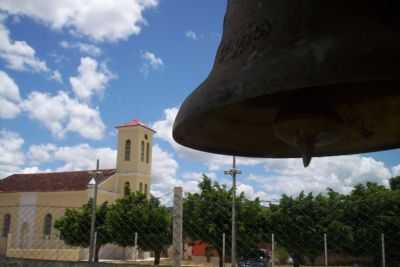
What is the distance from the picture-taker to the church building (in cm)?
3041

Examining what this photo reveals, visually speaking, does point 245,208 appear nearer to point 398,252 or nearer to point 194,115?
point 398,252

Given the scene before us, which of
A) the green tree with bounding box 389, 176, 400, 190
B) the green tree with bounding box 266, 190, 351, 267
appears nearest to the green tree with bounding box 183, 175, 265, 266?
the green tree with bounding box 266, 190, 351, 267

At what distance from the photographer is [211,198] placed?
2184cm

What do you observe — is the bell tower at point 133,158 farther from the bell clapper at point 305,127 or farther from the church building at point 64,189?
the bell clapper at point 305,127

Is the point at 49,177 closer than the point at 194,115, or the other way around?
the point at 194,115

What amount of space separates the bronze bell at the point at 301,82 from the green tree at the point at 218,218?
17.9 metres

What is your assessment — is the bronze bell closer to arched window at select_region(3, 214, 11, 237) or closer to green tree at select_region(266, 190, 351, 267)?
green tree at select_region(266, 190, 351, 267)

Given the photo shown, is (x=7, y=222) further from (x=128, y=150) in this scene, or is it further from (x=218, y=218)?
(x=218, y=218)

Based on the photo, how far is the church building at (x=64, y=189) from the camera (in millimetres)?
A: 30406

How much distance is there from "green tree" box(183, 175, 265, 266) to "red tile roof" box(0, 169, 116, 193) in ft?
41.6

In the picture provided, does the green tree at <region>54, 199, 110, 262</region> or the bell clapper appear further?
the green tree at <region>54, 199, 110, 262</region>

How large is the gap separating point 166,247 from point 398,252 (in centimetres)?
1090

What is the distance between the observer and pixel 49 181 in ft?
115

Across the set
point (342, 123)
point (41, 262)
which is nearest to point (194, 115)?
point (342, 123)
